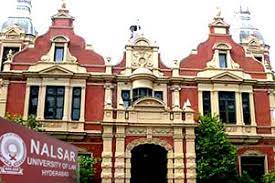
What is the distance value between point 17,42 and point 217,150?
1880 centimetres

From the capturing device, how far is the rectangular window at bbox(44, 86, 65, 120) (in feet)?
87.7

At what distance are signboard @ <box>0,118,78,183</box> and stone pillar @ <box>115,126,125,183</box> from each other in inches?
354

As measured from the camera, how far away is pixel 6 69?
27.3 m

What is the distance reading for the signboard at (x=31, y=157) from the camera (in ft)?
30.8

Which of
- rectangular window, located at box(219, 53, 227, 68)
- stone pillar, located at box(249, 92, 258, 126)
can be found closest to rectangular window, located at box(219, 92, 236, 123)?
stone pillar, located at box(249, 92, 258, 126)

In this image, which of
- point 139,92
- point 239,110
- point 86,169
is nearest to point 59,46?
point 139,92

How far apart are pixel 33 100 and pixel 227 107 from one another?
501 inches

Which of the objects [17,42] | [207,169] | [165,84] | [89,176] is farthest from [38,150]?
[17,42]

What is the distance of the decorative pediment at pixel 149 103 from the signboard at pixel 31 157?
10.9 meters

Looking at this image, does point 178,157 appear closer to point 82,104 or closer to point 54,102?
point 82,104

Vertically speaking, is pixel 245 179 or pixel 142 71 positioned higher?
pixel 142 71

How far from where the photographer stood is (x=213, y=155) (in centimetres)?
2398

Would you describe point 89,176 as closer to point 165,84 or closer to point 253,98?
point 165,84

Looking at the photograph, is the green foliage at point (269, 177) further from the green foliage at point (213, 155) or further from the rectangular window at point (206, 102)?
the rectangular window at point (206, 102)
